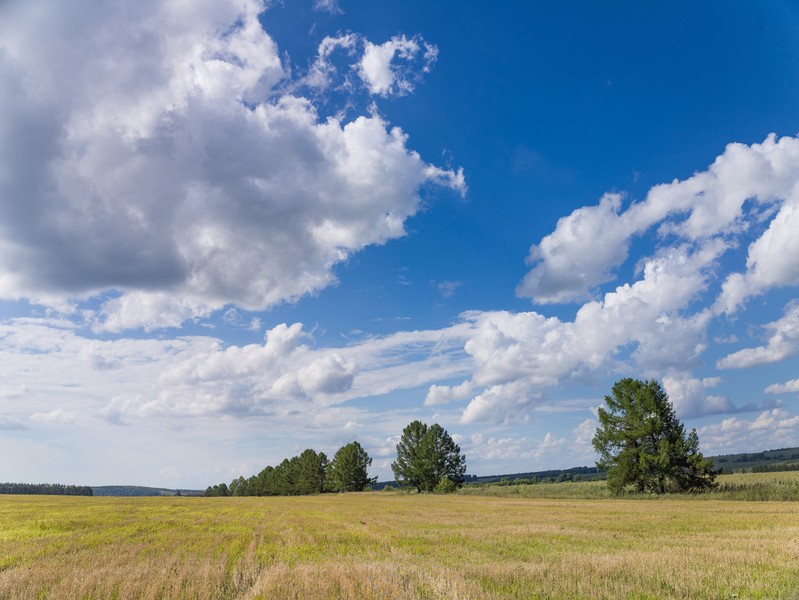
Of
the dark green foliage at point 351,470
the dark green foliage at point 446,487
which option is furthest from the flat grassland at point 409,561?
the dark green foliage at point 351,470

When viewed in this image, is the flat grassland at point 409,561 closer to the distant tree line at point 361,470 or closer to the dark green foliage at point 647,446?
the dark green foliage at point 647,446

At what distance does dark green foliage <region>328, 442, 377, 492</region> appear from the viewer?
412 feet

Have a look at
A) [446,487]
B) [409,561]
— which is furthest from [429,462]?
[409,561]

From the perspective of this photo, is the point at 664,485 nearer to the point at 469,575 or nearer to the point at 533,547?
the point at 533,547

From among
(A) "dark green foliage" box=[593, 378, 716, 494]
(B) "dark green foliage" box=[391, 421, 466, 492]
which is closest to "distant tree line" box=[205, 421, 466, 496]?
(B) "dark green foliage" box=[391, 421, 466, 492]

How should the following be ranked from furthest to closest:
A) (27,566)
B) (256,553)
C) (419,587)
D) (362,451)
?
1. (362,451)
2. (256,553)
3. (27,566)
4. (419,587)

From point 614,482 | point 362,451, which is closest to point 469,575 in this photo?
point 614,482

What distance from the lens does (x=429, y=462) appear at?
335 ft

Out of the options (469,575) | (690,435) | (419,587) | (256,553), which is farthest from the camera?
(690,435)

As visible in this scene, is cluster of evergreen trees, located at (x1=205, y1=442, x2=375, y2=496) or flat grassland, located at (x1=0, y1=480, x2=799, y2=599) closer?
flat grassland, located at (x1=0, y1=480, x2=799, y2=599)

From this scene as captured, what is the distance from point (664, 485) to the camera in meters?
59.9

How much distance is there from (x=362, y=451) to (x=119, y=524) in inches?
4026

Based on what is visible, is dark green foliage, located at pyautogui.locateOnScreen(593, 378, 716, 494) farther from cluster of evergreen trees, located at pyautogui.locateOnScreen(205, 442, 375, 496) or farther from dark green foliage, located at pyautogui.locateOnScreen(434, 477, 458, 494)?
cluster of evergreen trees, located at pyautogui.locateOnScreen(205, 442, 375, 496)

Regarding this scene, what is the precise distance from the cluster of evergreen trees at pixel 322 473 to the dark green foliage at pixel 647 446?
246ft
